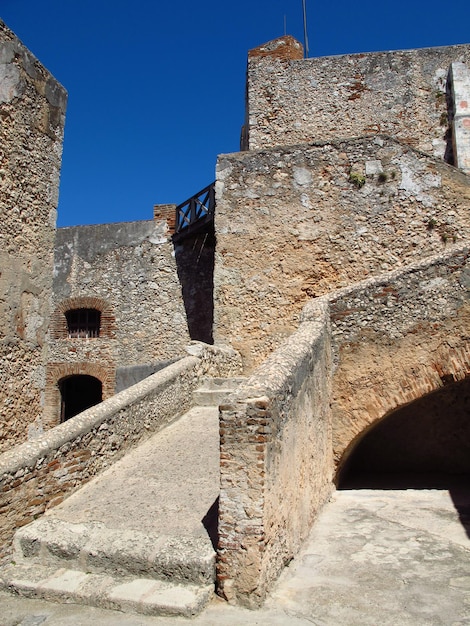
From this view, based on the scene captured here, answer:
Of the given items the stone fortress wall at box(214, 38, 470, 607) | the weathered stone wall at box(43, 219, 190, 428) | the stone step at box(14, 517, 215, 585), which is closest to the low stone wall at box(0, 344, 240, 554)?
the stone step at box(14, 517, 215, 585)

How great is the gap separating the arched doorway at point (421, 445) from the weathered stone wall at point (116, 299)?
5.66m

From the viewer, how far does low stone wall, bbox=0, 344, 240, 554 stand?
462cm

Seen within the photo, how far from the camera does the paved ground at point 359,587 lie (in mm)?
3512

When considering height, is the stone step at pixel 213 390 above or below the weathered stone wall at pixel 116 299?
below

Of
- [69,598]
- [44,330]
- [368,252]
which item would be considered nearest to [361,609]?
[69,598]

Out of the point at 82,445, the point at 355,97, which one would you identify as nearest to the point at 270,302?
the point at 82,445

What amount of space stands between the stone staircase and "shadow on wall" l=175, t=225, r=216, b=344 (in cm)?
766

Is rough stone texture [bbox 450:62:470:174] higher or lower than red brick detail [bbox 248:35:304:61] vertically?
lower

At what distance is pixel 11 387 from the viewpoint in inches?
188

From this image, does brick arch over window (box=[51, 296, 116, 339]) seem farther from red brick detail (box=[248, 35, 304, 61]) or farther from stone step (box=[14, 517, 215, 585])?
stone step (box=[14, 517, 215, 585])

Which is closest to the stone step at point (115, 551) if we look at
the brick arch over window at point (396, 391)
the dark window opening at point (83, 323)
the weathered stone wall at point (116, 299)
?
the brick arch over window at point (396, 391)

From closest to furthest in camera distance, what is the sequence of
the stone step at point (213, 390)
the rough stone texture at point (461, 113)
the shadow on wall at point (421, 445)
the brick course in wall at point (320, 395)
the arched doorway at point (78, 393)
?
the brick course in wall at point (320, 395) < the stone step at point (213, 390) < the shadow on wall at point (421, 445) < the rough stone texture at point (461, 113) < the arched doorway at point (78, 393)

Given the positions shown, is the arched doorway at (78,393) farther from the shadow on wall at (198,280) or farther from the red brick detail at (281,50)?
the red brick detail at (281,50)

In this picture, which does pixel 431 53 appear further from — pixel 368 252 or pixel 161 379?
pixel 161 379
